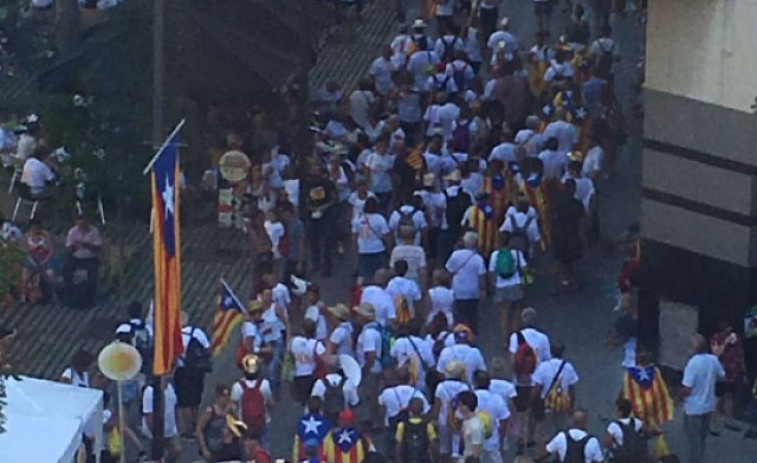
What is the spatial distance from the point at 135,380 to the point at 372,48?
13.4m

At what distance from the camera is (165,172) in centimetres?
2238

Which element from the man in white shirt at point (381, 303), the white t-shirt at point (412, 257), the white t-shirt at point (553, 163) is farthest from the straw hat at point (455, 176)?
the man in white shirt at point (381, 303)

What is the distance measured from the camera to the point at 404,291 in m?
26.0

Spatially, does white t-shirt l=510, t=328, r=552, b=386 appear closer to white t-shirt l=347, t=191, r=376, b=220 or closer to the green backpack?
the green backpack

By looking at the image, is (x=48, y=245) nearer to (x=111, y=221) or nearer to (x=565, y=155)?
(x=111, y=221)

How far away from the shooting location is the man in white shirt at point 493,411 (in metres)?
23.6

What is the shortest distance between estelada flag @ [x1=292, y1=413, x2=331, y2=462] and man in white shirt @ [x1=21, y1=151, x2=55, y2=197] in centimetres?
826

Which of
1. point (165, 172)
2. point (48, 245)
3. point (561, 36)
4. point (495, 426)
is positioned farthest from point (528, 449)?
point (561, 36)

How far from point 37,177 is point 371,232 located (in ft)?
15.5

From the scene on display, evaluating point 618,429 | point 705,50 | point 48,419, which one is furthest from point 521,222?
point 48,419

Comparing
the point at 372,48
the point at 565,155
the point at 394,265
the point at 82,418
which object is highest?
the point at 372,48

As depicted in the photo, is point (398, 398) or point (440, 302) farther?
point (440, 302)

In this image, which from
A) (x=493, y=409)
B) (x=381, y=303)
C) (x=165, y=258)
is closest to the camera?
(x=165, y=258)

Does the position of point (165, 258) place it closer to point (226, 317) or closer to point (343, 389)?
point (343, 389)
